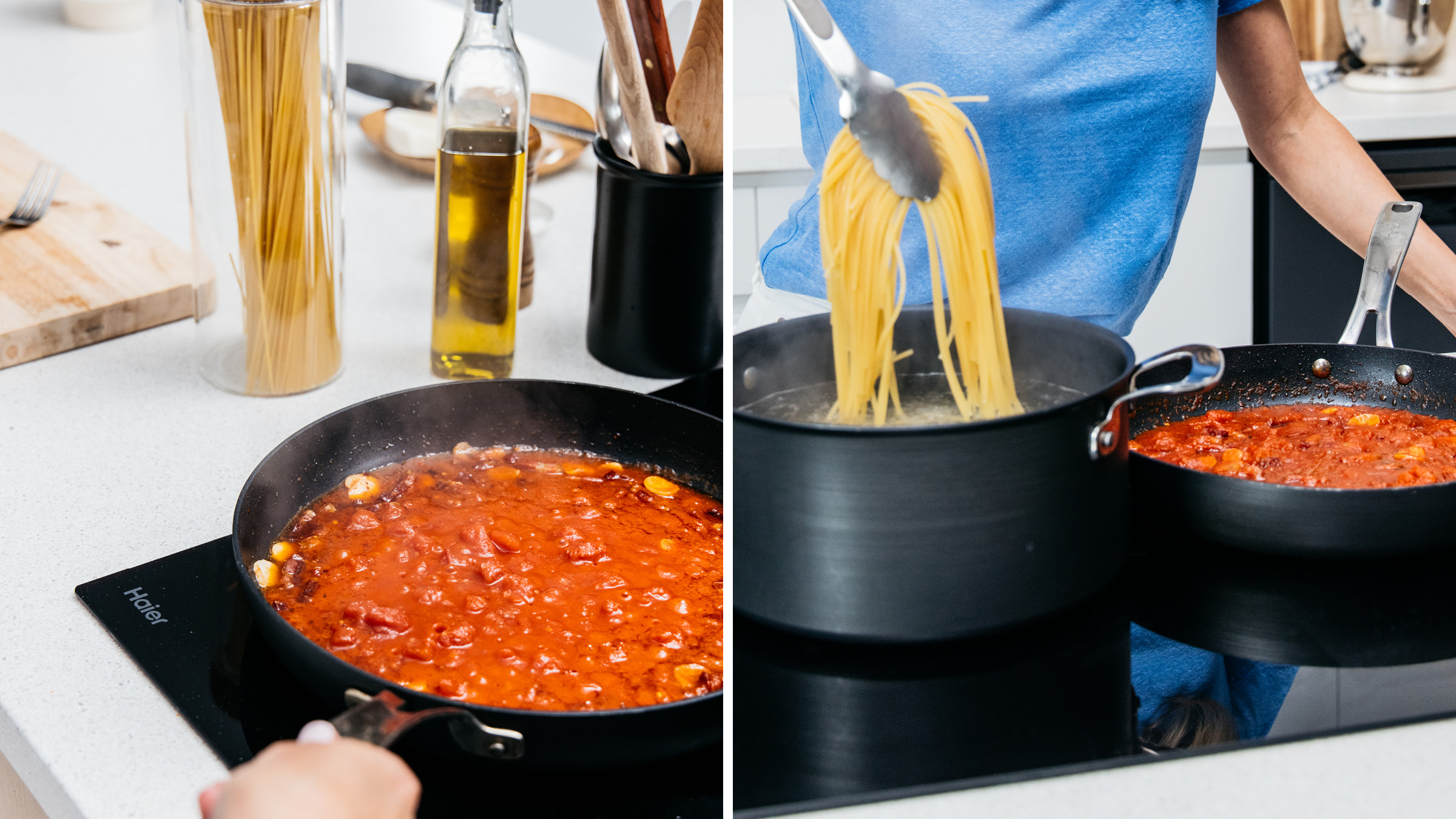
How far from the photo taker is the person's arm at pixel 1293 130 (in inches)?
41.4

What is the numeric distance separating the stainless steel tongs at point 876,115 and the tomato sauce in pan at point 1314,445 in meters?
0.32

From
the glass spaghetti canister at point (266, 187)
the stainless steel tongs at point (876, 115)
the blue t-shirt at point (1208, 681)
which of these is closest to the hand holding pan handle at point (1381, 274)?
the blue t-shirt at point (1208, 681)

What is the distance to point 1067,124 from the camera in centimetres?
77

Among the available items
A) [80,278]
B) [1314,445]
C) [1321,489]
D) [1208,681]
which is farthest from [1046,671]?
[80,278]

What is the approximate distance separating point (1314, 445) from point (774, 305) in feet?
1.46

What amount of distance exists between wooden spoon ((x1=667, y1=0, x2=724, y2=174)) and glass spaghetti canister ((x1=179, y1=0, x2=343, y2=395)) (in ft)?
0.91

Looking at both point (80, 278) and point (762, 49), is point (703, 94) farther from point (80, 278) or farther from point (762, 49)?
point (80, 278)

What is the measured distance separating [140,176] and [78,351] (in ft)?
1.37

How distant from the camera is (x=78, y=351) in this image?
116cm

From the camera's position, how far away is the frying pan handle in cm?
57

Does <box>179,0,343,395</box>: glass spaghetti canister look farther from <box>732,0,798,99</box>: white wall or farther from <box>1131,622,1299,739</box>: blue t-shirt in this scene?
<box>1131,622,1299,739</box>: blue t-shirt

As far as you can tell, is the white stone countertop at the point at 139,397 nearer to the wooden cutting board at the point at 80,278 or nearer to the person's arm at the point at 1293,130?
the wooden cutting board at the point at 80,278

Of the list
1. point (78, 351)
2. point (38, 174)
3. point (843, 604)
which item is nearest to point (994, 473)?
point (843, 604)

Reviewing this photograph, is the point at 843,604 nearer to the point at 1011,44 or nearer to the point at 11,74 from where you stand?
the point at 1011,44
